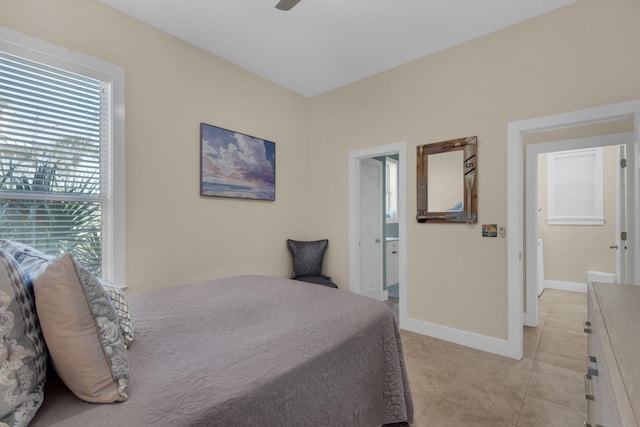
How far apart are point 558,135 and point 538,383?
2.53 metres

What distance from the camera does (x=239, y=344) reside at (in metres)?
1.19

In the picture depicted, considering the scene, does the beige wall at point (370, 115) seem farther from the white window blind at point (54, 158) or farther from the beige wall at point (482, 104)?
the white window blind at point (54, 158)

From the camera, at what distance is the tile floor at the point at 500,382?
6.08ft

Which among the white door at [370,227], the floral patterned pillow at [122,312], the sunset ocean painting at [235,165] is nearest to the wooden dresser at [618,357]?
the floral patterned pillow at [122,312]

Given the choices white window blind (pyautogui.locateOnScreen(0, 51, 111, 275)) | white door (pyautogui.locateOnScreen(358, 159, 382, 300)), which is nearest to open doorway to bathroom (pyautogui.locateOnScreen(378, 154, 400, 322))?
white door (pyautogui.locateOnScreen(358, 159, 382, 300))

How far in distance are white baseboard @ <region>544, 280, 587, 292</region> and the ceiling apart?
4345 millimetres

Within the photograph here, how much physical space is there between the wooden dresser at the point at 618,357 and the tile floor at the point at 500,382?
80cm

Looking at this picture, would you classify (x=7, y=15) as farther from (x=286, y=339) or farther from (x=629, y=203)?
(x=629, y=203)

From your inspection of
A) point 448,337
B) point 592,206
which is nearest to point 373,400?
point 448,337

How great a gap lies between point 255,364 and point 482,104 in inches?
117

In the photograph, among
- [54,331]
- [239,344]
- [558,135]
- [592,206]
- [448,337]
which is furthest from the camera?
[592,206]

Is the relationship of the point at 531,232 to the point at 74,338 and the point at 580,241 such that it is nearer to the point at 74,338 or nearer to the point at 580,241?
the point at 580,241

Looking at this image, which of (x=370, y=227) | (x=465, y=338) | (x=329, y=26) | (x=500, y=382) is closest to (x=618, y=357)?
(x=500, y=382)

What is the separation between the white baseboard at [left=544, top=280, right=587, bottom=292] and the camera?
4766 mm
